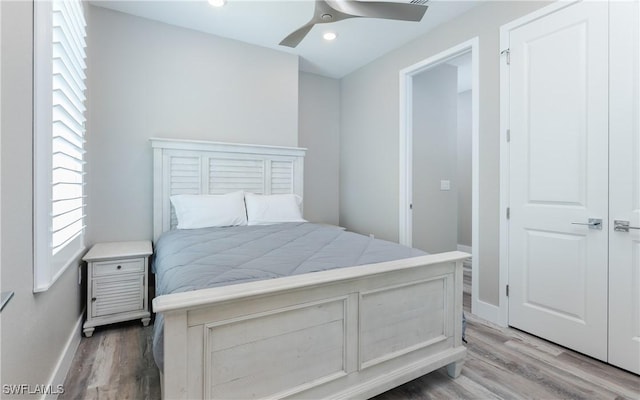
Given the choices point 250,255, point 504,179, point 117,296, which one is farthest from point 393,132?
point 117,296

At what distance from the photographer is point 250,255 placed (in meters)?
1.84

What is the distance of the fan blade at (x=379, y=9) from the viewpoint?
1.95 m

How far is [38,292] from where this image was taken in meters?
1.36

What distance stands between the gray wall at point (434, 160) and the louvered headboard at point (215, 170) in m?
1.45

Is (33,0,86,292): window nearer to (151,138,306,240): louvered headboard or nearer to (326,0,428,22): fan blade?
(151,138,306,240): louvered headboard

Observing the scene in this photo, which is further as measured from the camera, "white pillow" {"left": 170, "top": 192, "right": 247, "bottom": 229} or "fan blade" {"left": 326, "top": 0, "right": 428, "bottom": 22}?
"white pillow" {"left": 170, "top": 192, "right": 247, "bottom": 229}

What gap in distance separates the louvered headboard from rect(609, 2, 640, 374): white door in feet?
9.23

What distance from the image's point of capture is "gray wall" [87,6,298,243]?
2871 millimetres

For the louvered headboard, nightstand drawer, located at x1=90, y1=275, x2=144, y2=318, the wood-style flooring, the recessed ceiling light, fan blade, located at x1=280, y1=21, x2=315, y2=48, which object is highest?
the recessed ceiling light

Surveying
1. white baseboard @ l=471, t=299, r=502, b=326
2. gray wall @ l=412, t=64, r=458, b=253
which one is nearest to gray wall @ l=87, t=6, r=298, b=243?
gray wall @ l=412, t=64, r=458, b=253

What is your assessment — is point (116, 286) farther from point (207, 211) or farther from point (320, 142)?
point (320, 142)

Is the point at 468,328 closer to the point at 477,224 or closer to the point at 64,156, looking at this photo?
the point at 477,224

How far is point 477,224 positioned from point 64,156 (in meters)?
3.08

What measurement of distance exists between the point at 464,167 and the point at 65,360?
532 cm
